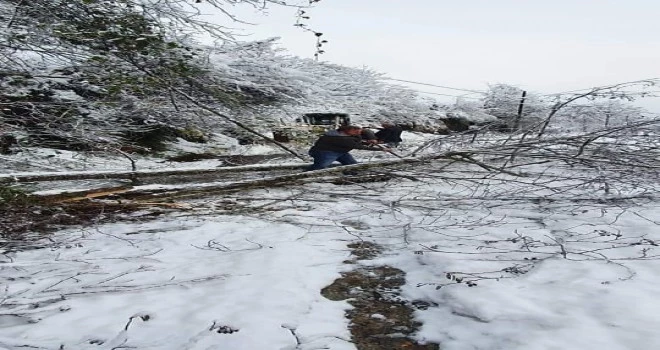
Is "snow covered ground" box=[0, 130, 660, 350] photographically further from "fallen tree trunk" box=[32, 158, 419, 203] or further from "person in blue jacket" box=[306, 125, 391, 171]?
"person in blue jacket" box=[306, 125, 391, 171]

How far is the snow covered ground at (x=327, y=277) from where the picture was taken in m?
2.21

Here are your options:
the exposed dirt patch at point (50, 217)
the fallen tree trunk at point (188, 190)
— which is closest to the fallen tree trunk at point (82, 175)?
the fallen tree trunk at point (188, 190)

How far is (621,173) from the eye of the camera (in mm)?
5168

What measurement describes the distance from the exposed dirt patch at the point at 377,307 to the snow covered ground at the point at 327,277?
0.06 m

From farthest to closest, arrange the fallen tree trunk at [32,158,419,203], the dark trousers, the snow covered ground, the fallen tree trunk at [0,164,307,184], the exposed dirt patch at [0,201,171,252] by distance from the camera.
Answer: the dark trousers
the fallen tree trunk at [32,158,419,203]
the fallen tree trunk at [0,164,307,184]
the exposed dirt patch at [0,201,171,252]
the snow covered ground

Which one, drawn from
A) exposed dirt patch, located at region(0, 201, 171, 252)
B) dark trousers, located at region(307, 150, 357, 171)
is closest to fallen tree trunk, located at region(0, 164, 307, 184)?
exposed dirt patch, located at region(0, 201, 171, 252)

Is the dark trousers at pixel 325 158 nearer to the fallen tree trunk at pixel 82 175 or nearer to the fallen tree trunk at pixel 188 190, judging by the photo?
the fallen tree trunk at pixel 82 175

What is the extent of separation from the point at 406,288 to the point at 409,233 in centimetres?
114

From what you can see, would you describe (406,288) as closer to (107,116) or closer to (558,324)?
(558,324)

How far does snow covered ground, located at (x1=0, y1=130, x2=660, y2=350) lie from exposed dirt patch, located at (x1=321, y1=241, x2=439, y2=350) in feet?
0.21

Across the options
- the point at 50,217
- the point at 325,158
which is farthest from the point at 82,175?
the point at 325,158

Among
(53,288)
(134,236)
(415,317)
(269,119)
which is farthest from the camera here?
(269,119)

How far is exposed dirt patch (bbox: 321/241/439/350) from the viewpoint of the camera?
2.26 meters

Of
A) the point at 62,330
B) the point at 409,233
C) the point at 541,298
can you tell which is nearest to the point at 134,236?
the point at 62,330
